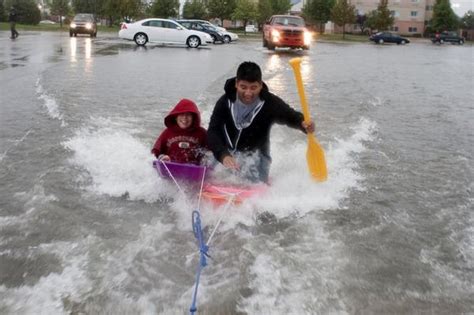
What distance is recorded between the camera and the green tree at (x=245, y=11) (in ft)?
224

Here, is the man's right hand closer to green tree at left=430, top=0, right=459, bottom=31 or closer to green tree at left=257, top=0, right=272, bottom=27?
green tree at left=257, top=0, right=272, bottom=27

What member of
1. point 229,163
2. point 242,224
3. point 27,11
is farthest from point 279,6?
point 242,224

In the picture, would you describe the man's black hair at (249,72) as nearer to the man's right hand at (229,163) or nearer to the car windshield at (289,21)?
the man's right hand at (229,163)

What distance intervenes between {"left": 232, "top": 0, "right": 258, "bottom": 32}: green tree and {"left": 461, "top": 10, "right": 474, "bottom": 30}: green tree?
39.2m

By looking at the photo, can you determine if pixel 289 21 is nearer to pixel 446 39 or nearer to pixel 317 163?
pixel 317 163

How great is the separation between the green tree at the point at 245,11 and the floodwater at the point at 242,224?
6149cm

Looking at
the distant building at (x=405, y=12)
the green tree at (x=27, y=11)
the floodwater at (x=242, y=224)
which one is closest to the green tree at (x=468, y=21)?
the distant building at (x=405, y=12)

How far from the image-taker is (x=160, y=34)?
28.1 metres

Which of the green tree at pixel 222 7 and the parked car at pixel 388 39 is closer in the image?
the parked car at pixel 388 39

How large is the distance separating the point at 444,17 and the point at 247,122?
80.2 meters

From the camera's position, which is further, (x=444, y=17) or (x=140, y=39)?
(x=444, y=17)

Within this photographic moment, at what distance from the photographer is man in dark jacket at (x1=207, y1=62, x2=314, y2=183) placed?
4805mm

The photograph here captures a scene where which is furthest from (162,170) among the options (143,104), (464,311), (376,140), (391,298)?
(143,104)

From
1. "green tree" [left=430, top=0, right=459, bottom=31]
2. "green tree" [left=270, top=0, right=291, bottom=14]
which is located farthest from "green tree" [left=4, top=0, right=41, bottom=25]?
"green tree" [left=430, top=0, right=459, bottom=31]
